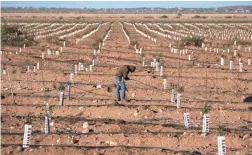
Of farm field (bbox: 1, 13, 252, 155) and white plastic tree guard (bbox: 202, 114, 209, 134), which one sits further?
white plastic tree guard (bbox: 202, 114, 209, 134)

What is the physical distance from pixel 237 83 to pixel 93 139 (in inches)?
464

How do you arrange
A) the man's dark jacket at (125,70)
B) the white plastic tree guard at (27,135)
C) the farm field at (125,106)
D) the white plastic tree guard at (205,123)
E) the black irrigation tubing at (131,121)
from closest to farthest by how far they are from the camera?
the white plastic tree guard at (27,135) < the farm field at (125,106) < the white plastic tree guard at (205,123) < the black irrigation tubing at (131,121) < the man's dark jacket at (125,70)

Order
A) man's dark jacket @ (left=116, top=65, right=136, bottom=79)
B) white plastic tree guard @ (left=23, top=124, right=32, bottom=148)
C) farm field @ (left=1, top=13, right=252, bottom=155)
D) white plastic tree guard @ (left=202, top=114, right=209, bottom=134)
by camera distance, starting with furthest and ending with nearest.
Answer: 1. man's dark jacket @ (left=116, top=65, right=136, bottom=79)
2. white plastic tree guard @ (left=202, top=114, right=209, bottom=134)
3. farm field @ (left=1, top=13, right=252, bottom=155)
4. white plastic tree guard @ (left=23, top=124, right=32, bottom=148)

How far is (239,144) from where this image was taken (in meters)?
14.3

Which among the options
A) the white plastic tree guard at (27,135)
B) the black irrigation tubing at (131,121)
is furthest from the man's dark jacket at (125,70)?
the white plastic tree guard at (27,135)

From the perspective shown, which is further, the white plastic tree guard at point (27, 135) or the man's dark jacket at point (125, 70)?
the man's dark jacket at point (125, 70)

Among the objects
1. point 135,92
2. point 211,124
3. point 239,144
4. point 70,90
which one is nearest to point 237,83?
point 135,92

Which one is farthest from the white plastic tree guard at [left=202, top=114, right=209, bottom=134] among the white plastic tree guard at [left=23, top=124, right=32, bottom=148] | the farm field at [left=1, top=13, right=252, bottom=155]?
the white plastic tree guard at [left=23, top=124, right=32, bottom=148]

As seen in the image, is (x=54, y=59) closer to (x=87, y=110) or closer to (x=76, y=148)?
(x=87, y=110)

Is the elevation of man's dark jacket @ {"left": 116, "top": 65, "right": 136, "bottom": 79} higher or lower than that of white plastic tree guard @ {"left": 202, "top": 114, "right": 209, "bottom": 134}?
higher

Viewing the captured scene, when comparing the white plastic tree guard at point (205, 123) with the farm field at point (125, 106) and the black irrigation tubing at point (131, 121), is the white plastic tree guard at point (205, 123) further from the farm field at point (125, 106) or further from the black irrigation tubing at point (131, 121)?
the black irrigation tubing at point (131, 121)

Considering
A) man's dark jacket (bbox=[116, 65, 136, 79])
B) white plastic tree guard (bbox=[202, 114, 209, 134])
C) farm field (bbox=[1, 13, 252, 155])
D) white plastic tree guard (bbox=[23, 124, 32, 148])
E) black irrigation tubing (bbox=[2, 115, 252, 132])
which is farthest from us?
man's dark jacket (bbox=[116, 65, 136, 79])

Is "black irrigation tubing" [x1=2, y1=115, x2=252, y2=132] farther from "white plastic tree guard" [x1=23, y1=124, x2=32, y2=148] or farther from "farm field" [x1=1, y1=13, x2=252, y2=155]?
"white plastic tree guard" [x1=23, y1=124, x2=32, y2=148]

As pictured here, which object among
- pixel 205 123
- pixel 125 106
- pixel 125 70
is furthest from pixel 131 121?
pixel 125 70
